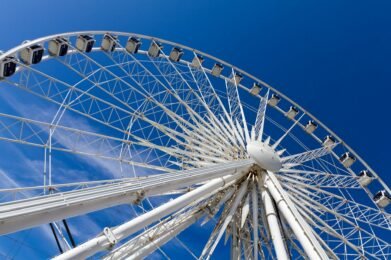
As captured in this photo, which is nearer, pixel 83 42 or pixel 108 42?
pixel 83 42

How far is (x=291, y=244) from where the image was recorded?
17.0 m

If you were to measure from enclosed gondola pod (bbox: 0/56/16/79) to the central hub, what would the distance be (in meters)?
10.1

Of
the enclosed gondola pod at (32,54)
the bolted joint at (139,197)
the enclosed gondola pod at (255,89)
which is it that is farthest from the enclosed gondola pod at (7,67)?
the enclosed gondola pod at (255,89)

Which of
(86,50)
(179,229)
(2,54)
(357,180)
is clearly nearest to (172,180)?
(179,229)

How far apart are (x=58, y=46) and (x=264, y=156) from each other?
32.5ft

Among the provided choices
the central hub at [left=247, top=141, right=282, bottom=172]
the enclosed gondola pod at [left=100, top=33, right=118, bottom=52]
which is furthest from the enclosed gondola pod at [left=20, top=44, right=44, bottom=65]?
the central hub at [left=247, top=141, right=282, bottom=172]

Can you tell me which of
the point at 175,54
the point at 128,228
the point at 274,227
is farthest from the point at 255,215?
the point at 175,54

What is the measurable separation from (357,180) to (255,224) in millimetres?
10763

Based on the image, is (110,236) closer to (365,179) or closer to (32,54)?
(32,54)

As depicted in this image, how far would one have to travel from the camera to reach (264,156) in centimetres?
1783

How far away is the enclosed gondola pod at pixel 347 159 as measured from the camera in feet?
84.0

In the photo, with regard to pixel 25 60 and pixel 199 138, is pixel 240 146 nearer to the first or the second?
pixel 199 138

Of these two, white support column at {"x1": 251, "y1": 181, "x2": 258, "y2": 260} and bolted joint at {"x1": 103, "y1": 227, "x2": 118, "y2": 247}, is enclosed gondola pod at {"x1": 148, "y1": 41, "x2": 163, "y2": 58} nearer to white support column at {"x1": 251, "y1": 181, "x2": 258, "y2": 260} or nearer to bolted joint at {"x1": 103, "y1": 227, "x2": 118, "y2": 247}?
white support column at {"x1": 251, "y1": 181, "x2": 258, "y2": 260}

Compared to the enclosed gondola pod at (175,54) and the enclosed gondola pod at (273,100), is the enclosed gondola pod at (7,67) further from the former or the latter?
the enclosed gondola pod at (273,100)
